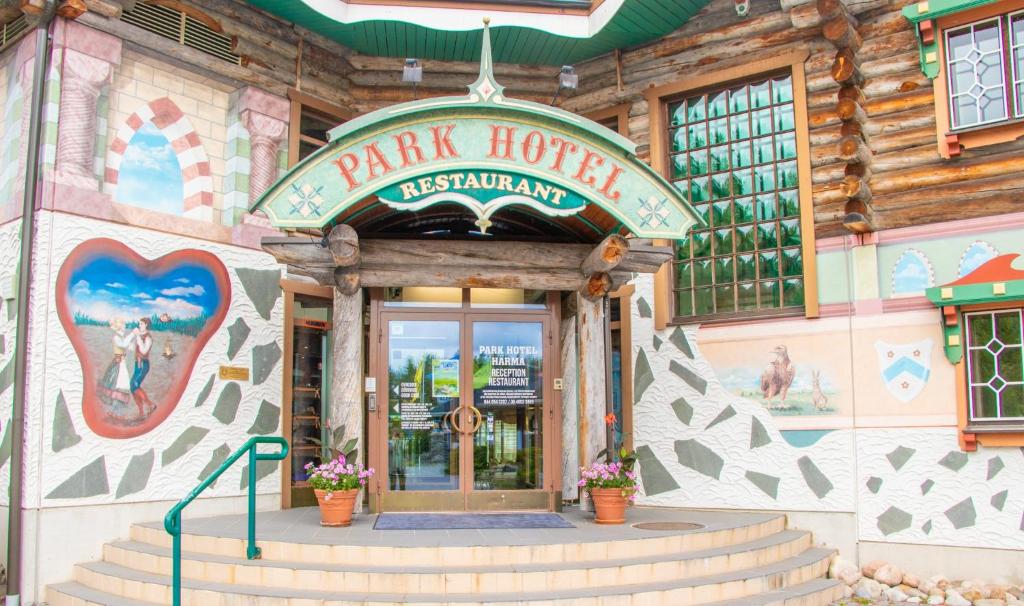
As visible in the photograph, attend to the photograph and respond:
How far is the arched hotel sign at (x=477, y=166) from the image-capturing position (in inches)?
278

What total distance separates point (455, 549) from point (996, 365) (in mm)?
5168

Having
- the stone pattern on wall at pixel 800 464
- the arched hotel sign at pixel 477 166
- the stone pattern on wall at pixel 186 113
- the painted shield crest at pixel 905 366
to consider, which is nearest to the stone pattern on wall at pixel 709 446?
the stone pattern on wall at pixel 800 464

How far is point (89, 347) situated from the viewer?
790 centimetres

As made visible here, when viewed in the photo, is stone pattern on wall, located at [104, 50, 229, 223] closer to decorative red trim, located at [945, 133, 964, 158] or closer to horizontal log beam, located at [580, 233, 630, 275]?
horizontal log beam, located at [580, 233, 630, 275]

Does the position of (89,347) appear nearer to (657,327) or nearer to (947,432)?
(657,327)

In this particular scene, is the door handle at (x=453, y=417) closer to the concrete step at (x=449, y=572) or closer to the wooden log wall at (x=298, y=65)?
the concrete step at (x=449, y=572)

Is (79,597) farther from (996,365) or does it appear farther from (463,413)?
(996,365)

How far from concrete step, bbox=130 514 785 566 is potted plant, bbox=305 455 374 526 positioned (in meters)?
0.29

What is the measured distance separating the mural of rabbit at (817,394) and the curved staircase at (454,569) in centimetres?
174

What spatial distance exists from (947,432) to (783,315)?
192cm

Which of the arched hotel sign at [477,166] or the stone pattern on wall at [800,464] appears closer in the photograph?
the arched hotel sign at [477,166]

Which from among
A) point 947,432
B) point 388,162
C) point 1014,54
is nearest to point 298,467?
point 388,162

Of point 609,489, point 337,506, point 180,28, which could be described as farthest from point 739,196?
point 180,28

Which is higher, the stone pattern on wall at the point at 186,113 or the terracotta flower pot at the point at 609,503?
the stone pattern on wall at the point at 186,113
